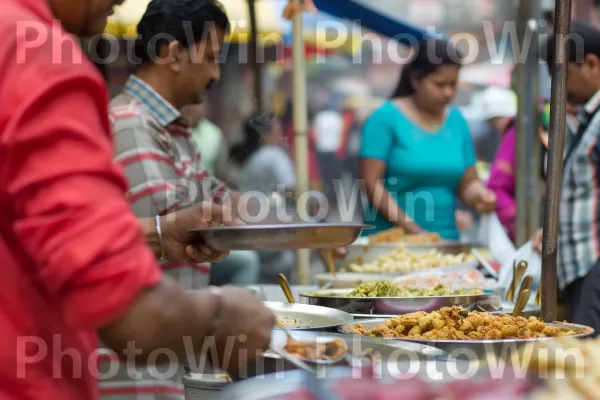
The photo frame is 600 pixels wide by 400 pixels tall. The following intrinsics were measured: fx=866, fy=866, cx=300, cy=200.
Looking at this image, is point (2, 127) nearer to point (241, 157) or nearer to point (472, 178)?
point (472, 178)

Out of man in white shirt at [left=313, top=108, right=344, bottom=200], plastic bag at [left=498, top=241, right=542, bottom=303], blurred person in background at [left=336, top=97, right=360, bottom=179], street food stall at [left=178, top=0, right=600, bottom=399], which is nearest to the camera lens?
street food stall at [left=178, top=0, right=600, bottom=399]

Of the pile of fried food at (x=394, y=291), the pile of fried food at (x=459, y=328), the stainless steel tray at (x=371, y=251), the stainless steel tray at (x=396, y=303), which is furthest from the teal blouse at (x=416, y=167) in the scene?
the pile of fried food at (x=459, y=328)

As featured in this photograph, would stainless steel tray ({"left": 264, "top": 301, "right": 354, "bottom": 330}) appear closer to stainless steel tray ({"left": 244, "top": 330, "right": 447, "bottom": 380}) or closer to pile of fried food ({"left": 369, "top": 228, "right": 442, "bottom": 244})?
stainless steel tray ({"left": 244, "top": 330, "right": 447, "bottom": 380})

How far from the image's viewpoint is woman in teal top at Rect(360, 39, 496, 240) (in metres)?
4.85

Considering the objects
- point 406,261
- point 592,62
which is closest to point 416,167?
point 592,62

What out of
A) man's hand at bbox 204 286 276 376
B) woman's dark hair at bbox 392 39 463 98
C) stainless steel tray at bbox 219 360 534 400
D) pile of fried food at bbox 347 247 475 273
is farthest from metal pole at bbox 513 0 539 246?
man's hand at bbox 204 286 276 376

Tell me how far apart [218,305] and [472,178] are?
3.88 m

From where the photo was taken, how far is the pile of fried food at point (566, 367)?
117cm

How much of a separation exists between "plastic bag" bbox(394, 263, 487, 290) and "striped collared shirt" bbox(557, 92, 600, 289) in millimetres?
1082

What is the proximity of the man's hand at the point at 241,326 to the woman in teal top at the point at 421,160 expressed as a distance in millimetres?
3391

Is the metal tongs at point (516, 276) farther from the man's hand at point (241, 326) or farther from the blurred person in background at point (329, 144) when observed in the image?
the blurred person in background at point (329, 144)

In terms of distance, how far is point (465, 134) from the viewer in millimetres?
5160

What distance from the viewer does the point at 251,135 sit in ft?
22.8

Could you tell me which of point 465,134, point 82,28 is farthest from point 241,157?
point 82,28
